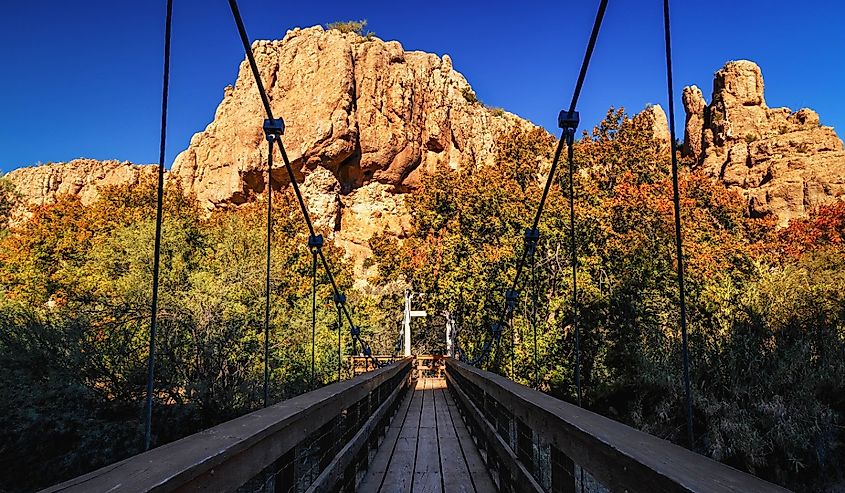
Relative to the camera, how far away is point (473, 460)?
3832mm

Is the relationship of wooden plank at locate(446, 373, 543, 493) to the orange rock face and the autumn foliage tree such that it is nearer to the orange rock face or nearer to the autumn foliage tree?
the autumn foliage tree

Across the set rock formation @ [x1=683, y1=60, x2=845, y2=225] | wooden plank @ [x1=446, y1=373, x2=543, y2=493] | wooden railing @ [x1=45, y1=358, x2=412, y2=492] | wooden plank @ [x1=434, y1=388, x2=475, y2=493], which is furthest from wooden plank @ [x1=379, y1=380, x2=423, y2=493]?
rock formation @ [x1=683, y1=60, x2=845, y2=225]

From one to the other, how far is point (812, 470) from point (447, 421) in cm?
878

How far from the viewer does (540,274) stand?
1628 cm

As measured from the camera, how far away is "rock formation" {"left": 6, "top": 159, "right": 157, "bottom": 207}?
5156 centimetres

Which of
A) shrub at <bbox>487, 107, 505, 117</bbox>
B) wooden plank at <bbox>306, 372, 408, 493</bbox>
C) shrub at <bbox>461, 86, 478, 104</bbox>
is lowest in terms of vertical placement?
wooden plank at <bbox>306, 372, 408, 493</bbox>

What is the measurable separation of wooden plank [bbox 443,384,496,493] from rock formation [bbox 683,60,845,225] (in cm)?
2994

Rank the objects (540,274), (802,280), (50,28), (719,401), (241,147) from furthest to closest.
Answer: (241,147) → (50,28) → (540,274) → (802,280) → (719,401)

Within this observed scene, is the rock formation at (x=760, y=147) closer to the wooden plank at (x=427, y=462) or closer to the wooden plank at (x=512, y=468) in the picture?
the wooden plank at (x=427, y=462)

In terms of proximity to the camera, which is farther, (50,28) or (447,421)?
(50,28)

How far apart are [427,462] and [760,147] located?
37.8 m

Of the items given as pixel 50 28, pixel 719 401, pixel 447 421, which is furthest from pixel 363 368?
pixel 50 28

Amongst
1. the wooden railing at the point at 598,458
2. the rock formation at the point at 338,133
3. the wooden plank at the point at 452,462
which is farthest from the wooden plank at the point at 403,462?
the rock formation at the point at 338,133

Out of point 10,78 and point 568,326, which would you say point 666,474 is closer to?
point 568,326
